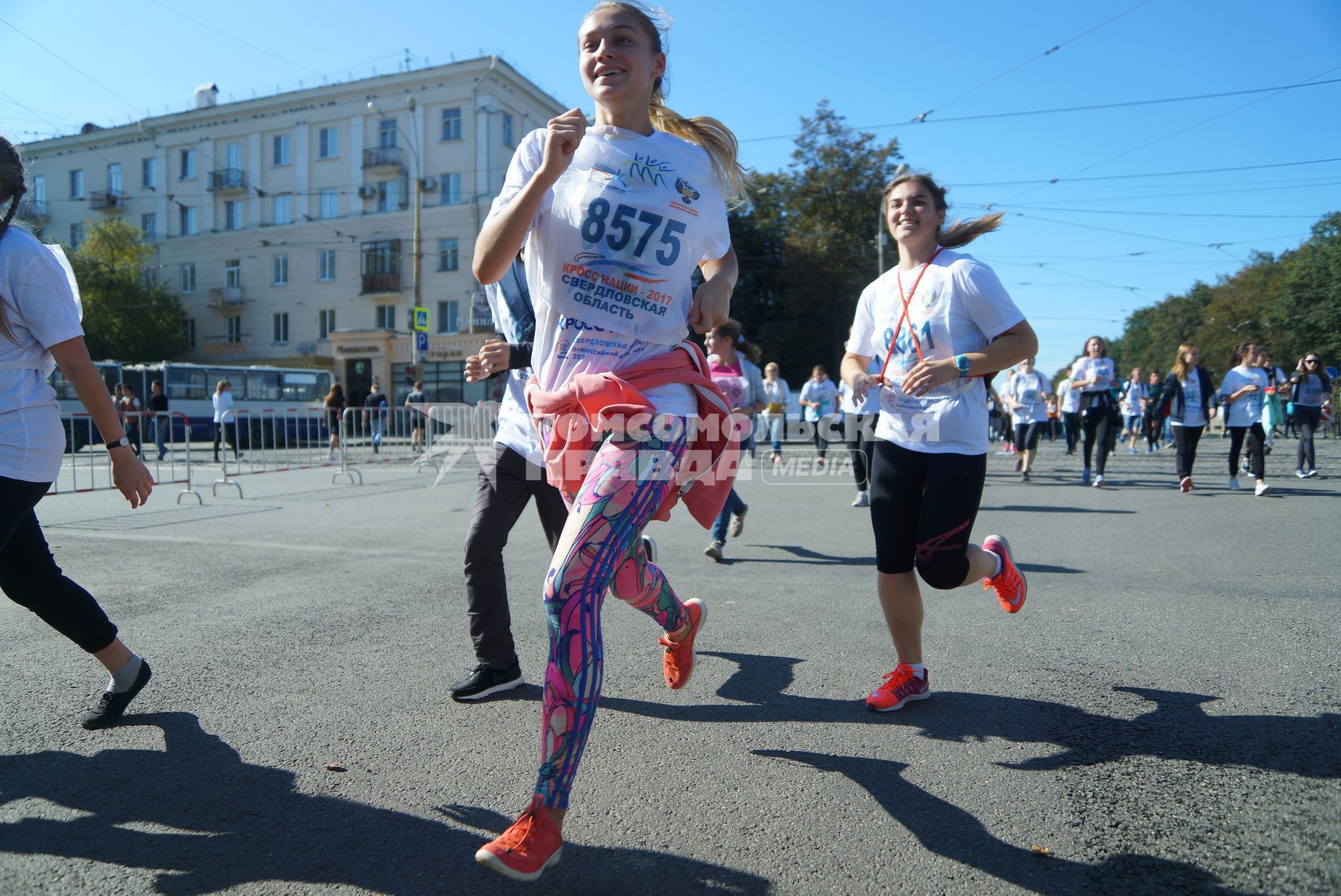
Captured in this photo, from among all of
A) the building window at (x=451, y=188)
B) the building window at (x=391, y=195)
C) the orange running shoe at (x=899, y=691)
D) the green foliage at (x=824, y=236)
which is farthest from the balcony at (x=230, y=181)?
the orange running shoe at (x=899, y=691)

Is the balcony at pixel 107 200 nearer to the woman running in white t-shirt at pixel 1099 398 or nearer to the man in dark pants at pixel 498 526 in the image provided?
the woman running in white t-shirt at pixel 1099 398

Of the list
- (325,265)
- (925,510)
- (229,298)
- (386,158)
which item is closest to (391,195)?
(386,158)

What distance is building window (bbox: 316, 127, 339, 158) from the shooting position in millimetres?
41875

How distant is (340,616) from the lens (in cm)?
453

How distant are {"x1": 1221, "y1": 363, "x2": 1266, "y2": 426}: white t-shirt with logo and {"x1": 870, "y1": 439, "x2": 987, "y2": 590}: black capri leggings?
28.6 feet

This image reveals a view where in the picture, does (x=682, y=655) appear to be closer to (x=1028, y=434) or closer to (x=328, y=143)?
(x=1028, y=434)

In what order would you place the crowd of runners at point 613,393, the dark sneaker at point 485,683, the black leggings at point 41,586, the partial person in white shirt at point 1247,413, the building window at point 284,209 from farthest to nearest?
the building window at point 284,209
the partial person in white shirt at point 1247,413
the dark sneaker at point 485,683
the black leggings at point 41,586
the crowd of runners at point 613,393

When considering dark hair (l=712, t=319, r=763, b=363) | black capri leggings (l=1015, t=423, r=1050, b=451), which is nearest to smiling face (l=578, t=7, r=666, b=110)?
dark hair (l=712, t=319, r=763, b=363)

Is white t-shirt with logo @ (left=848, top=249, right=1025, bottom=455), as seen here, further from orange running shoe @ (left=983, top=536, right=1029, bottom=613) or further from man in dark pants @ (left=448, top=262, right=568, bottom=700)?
man in dark pants @ (left=448, top=262, right=568, bottom=700)

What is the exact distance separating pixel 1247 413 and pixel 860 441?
5286 mm

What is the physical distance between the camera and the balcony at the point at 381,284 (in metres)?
40.7

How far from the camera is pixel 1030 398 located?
38.4 ft

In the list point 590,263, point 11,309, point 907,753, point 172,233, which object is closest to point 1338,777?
point 907,753

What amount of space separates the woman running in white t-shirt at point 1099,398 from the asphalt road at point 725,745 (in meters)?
5.58
